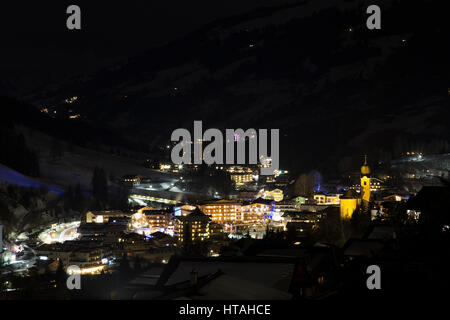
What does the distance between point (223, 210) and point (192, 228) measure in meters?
9.84

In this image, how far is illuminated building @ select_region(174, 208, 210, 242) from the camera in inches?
1411

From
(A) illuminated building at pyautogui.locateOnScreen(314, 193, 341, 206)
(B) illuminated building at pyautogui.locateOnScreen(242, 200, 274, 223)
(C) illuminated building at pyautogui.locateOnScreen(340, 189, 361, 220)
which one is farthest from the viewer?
(A) illuminated building at pyautogui.locateOnScreen(314, 193, 341, 206)

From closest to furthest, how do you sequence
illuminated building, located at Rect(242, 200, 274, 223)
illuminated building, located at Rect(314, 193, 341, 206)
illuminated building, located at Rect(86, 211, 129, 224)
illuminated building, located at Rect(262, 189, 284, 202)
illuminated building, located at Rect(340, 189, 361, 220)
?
illuminated building, located at Rect(340, 189, 361, 220), illuminated building, located at Rect(242, 200, 274, 223), illuminated building, located at Rect(86, 211, 129, 224), illuminated building, located at Rect(314, 193, 341, 206), illuminated building, located at Rect(262, 189, 284, 202)

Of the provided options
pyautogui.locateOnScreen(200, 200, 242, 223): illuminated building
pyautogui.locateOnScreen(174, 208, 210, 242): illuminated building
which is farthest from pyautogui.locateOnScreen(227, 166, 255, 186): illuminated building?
pyautogui.locateOnScreen(174, 208, 210, 242): illuminated building

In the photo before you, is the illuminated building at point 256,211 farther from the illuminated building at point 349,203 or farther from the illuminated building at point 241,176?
the illuminated building at point 241,176

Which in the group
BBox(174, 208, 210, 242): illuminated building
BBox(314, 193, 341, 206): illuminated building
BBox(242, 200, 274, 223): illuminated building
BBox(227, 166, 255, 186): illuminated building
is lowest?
BBox(174, 208, 210, 242): illuminated building

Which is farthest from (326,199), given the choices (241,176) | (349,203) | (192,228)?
(241,176)

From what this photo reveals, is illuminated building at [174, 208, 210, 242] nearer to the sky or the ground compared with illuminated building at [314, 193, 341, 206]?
nearer to the ground

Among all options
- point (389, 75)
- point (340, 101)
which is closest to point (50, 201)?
point (340, 101)

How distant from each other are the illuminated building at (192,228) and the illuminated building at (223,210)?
568 cm

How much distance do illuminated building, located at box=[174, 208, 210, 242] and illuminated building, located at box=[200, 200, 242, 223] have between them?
568 centimetres

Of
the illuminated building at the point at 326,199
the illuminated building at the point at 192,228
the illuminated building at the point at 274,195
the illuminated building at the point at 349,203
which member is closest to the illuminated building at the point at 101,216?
the illuminated building at the point at 192,228

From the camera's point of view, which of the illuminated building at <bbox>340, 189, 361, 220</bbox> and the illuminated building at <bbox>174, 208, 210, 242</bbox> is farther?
the illuminated building at <bbox>174, 208, 210, 242</bbox>

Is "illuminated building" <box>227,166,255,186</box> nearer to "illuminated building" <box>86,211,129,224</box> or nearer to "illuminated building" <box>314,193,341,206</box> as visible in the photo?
"illuminated building" <box>314,193,341,206</box>
